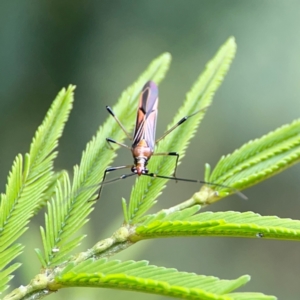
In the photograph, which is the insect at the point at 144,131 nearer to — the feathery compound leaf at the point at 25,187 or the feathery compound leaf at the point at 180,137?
the feathery compound leaf at the point at 180,137

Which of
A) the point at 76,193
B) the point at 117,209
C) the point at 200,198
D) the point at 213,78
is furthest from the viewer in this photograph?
the point at 117,209


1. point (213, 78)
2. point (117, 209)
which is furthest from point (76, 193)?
point (117, 209)

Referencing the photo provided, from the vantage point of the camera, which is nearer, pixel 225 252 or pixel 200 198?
pixel 200 198

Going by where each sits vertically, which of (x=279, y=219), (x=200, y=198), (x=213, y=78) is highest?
(x=213, y=78)

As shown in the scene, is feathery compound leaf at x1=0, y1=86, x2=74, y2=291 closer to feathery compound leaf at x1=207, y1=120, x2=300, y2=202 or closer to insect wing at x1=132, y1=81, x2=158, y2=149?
feathery compound leaf at x1=207, y1=120, x2=300, y2=202

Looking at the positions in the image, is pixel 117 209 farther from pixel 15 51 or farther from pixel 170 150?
pixel 170 150

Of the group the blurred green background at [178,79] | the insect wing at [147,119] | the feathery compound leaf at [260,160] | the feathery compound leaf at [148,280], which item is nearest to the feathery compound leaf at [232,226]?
the feathery compound leaf at [148,280]
